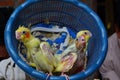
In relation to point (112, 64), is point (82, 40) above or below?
above

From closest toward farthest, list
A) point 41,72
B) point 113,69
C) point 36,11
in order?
point 41,72, point 36,11, point 113,69

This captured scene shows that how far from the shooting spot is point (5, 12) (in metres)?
1.89

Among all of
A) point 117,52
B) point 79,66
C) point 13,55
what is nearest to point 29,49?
point 13,55

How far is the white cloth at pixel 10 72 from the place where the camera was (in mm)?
1580

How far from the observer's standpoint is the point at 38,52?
4.38ft

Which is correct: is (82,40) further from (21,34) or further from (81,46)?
(21,34)

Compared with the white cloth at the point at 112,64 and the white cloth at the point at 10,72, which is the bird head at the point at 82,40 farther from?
the white cloth at the point at 112,64

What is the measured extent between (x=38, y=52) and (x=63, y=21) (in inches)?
12.7

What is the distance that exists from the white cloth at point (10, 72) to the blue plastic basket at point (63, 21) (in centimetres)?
20

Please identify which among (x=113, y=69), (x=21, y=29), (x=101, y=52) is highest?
(x=21, y=29)

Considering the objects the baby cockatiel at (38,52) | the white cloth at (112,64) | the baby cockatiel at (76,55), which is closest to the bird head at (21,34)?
the baby cockatiel at (38,52)

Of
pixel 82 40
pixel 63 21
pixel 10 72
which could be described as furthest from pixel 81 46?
pixel 10 72

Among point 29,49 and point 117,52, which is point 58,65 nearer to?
point 29,49

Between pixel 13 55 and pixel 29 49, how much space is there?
0.29 ft
